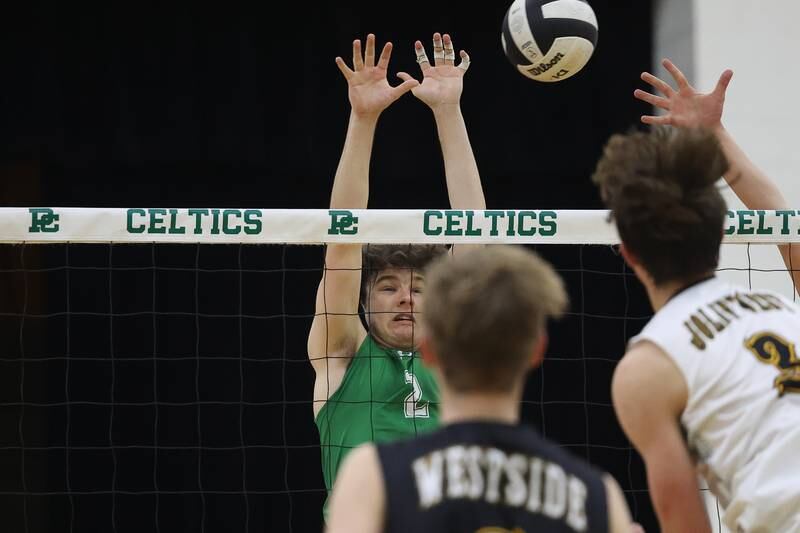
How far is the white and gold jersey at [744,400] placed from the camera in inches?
86.5

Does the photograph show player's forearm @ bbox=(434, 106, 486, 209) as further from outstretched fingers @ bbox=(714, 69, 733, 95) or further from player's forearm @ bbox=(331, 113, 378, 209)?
outstretched fingers @ bbox=(714, 69, 733, 95)

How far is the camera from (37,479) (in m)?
7.75

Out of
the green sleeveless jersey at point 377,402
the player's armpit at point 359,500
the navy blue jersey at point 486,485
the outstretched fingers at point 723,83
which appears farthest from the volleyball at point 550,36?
the player's armpit at point 359,500

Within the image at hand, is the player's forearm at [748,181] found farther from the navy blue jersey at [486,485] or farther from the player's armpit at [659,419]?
the navy blue jersey at [486,485]

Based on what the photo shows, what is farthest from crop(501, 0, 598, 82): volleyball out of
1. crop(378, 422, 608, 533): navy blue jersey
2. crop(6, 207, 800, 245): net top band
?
crop(378, 422, 608, 533): navy blue jersey

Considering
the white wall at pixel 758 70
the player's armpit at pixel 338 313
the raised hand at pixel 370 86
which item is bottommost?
the player's armpit at pixel 338 313

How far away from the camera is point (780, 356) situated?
2223 mm

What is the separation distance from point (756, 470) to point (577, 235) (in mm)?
1791

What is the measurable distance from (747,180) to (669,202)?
107 centimetres

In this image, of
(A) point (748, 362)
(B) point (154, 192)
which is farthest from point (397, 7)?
(A) point (748, 362)

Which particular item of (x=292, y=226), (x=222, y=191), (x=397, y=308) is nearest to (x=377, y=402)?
(x=397, y=308)

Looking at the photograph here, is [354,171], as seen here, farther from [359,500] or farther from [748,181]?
[359,500]

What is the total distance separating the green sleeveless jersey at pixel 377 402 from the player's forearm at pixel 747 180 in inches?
45.2

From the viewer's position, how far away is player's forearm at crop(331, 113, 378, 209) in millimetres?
3869
